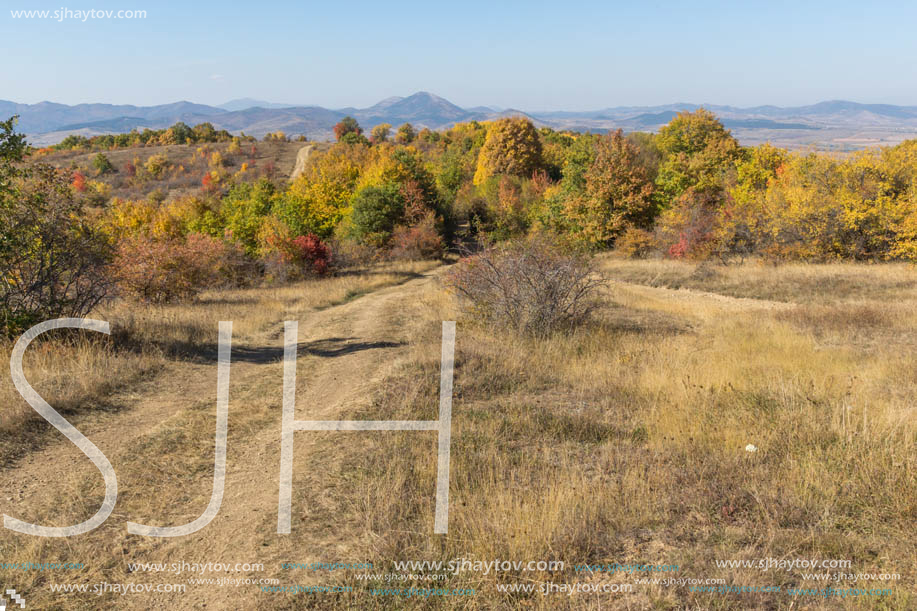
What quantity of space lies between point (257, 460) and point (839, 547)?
17.4ft

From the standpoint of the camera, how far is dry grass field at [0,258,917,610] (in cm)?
371

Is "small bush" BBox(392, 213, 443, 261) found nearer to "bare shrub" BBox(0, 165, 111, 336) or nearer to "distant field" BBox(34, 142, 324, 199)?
"bare shrub" BBox(0, 165, 111, 336)

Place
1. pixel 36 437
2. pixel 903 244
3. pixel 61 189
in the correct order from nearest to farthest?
pixel 36 437 < pixel 61 189 < pixel 903 244

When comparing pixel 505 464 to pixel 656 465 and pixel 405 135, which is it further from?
pixel 405 135

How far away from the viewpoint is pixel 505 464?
5289 millimetres

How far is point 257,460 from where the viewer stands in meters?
5.79

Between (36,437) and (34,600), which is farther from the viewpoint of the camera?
(36,437)

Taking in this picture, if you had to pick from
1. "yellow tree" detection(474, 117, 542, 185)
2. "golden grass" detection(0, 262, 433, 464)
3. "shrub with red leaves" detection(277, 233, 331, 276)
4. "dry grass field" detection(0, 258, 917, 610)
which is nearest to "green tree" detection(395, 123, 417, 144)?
"yellow tree" detection(474, 117, 542, 185)

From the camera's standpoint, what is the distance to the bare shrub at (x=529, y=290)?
11125mm

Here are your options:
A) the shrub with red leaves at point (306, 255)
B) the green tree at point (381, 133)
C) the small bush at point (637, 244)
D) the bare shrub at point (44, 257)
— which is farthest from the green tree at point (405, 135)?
the bare shrub at point (44, 257)

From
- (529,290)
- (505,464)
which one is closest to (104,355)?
(505,464)

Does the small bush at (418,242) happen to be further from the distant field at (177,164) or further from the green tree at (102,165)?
the green tree at (102,165)

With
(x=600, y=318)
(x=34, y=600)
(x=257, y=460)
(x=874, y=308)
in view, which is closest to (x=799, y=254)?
(x=874, y=308)

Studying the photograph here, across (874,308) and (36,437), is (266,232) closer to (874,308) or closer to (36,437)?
(36,437)
